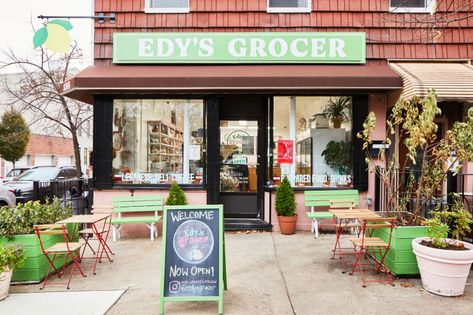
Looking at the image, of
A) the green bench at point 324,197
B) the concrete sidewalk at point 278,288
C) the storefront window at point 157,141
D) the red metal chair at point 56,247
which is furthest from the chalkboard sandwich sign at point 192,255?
the storefront window at point 157,141

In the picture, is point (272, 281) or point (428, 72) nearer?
point (272, 281)

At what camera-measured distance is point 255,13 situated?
8086mm

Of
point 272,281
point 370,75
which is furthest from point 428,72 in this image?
point 272,281

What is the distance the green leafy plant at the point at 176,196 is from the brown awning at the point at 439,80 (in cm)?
479

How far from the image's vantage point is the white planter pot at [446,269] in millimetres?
4256

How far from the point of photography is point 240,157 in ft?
27.3

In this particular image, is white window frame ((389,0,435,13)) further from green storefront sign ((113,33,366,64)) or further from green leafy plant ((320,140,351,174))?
green leafy plant ((320,140,351,174))

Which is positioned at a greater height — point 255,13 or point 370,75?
point 255,13

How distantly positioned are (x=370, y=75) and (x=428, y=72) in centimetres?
120

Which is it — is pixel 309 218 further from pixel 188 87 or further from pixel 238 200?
pixel 188 87

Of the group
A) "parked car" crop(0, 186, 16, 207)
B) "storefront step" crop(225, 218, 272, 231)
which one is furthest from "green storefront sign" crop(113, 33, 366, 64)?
"parked car" crop(0, 186, 16, 207)

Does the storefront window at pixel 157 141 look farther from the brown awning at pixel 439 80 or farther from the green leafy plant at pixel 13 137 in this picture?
the green leafy plant at pixel 13 137

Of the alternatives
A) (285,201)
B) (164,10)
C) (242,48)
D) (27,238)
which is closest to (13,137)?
(164,10)

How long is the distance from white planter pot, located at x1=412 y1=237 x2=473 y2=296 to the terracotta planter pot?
314cm
